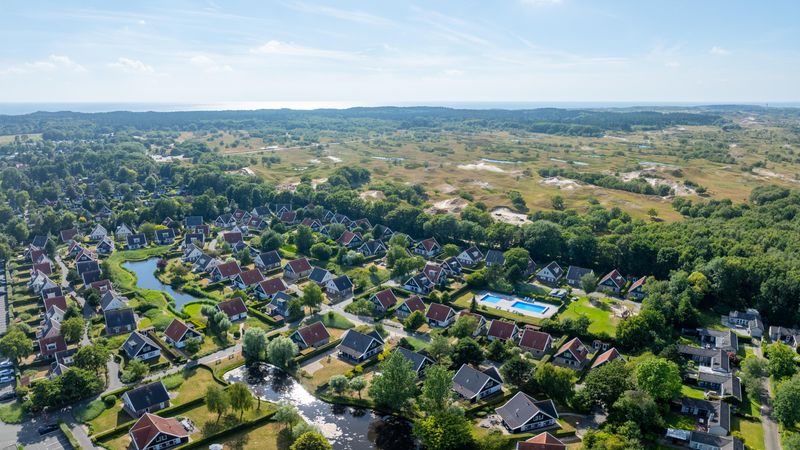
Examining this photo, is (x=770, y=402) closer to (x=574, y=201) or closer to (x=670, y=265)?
(x=670, y=265)

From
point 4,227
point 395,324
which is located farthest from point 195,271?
point 4,227

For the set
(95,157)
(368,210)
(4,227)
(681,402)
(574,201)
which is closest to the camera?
(681,402)

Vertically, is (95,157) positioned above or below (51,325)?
above

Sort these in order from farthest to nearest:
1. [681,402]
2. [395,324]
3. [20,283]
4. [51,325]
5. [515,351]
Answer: [20,283]
[395,324]
[51,325]
[515,351]
[681,402]

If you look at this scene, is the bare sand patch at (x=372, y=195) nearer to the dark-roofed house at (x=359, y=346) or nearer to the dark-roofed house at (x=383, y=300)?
the dark-roofed house at (x=383, y=300)

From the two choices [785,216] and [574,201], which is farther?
[574,201]

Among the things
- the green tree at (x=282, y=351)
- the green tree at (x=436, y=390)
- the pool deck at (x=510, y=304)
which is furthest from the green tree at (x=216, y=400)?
the pool deck at (x=510, y=304)

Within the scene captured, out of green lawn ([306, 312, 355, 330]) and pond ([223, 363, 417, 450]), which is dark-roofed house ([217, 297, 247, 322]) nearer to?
green lawn ([306, 312, 355, 330])
